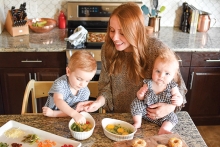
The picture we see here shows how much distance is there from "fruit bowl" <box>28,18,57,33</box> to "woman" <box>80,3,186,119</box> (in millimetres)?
1279

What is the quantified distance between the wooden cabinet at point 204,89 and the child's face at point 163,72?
4.33ft

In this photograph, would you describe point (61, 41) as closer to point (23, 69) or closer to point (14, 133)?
point (23, 69)

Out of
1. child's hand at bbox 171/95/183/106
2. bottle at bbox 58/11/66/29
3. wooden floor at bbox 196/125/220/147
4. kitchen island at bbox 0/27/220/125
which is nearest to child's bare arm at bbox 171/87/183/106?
child's hand at bbox 171/95/183/106

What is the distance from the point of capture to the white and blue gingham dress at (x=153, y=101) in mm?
1533

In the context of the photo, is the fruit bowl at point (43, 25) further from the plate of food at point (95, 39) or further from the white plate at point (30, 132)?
the white plate at point (30, 132)

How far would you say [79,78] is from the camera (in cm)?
159

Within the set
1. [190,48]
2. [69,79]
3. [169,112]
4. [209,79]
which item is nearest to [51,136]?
[69,79]

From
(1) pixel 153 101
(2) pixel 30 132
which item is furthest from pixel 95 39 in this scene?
(2) pixel 30 132

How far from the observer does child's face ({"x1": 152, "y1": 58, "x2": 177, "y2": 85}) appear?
148 centimetres

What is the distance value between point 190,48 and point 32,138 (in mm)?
1777

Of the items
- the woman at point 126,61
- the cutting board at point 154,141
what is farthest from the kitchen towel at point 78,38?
the cutting board at point 154,141

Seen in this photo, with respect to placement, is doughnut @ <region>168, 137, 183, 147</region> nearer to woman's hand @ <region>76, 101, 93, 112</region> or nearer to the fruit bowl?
woman's hand @ <region>76, 101, 93, 112</region>

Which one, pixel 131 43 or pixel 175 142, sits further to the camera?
pixel 131 43

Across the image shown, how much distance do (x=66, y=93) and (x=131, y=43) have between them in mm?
466
